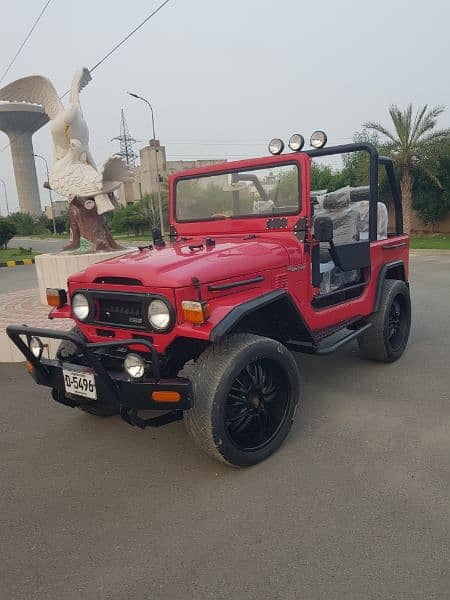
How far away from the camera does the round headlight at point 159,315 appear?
276 centimetres

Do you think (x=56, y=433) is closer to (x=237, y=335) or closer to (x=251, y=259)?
(x=237, y=335)

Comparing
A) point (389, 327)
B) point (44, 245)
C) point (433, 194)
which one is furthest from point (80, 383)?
point (44, 245)

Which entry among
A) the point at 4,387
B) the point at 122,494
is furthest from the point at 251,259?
the point at 4,387

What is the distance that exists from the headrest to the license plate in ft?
9.20

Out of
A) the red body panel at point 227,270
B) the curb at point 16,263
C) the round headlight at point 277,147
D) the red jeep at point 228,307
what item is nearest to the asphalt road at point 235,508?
the red jeep at point 228,307

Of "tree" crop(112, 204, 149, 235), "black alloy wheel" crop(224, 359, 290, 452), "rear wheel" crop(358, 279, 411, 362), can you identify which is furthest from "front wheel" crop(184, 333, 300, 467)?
"tree" crop(112, 204, 149, 235)

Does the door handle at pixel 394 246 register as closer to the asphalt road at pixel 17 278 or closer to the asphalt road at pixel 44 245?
the asphalt road at pixel 17 278

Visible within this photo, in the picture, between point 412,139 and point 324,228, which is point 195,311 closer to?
point 324,228

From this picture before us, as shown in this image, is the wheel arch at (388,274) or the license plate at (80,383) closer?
the license plate at (80,383)

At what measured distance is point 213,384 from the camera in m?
2.71

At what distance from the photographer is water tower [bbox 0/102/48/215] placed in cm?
8738

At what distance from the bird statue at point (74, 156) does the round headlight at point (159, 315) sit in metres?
7.30

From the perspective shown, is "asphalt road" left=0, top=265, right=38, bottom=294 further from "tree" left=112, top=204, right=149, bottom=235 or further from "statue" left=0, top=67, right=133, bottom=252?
"tree" left=112, top=204, right=149, bottom=235

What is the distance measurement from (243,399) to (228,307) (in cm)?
61
